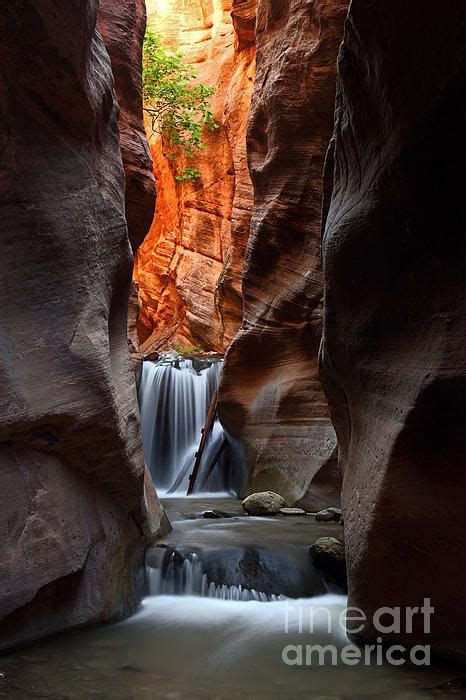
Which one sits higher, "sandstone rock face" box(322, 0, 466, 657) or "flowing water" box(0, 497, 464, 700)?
"sandstone rock face" box(322, 0, 466, 657)

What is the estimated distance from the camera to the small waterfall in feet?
18.0

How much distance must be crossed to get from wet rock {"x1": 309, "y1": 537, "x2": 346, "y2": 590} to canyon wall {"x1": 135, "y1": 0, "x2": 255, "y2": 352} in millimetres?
11915

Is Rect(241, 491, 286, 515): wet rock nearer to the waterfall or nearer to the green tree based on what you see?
the waterfall

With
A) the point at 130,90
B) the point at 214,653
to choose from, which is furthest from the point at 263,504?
the point at 130,90

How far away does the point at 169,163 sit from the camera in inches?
969

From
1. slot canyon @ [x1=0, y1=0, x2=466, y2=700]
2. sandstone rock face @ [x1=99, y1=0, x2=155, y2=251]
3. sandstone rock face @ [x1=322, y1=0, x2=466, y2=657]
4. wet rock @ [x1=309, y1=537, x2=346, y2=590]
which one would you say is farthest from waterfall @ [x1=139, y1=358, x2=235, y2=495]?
sandstone rock face @ [x1=322, y1=0, x2=466, y2=657]

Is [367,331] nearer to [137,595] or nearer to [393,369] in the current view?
[393,369]

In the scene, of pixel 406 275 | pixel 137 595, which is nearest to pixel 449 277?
pixel 406 275

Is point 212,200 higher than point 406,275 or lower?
higher

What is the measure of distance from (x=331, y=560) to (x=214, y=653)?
6.27ft

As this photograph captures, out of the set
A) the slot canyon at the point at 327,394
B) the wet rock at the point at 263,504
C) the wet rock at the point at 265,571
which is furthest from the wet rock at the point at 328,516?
the wet rock at the point at 265,571

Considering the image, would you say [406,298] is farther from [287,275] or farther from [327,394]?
[287,275]

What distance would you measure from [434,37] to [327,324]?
2291 mm

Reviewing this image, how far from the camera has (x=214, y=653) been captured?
429cm
